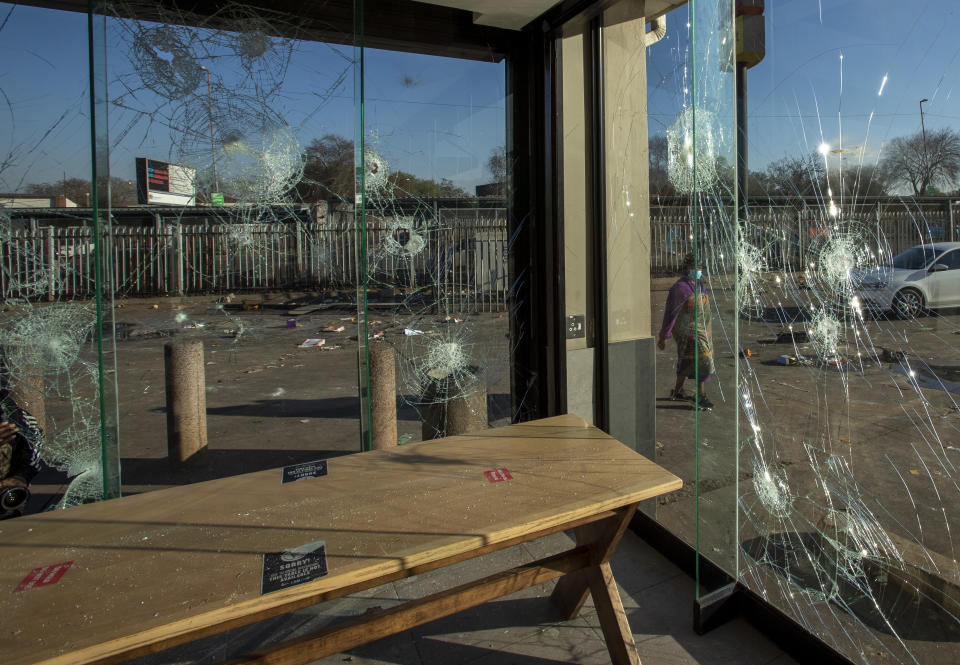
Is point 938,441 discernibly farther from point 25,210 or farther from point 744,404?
point 25,210

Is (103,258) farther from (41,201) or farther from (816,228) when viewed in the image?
(816,228)

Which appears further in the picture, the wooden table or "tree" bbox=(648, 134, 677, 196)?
"tree" bbox=(648, 134, 677, 196)

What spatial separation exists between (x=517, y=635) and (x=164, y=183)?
2.29 metres

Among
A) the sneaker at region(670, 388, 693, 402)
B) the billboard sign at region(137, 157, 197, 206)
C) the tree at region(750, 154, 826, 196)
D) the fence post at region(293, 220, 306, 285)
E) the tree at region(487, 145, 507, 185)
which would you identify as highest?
the tree at region(487, 145, 507, 185)

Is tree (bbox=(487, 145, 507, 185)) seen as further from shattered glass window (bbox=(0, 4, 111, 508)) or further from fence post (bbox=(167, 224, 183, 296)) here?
shattered glass window (bbox=(0, 4, 111, 508))

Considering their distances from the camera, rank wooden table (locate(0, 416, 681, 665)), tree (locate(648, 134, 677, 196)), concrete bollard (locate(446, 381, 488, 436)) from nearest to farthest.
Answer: wooden table (locate(0, 416, 681, 665)), tree (locate(648, 134, 677, 196)), concrete bollard (locate(446, 381, 488, 436))

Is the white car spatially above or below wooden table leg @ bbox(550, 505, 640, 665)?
above

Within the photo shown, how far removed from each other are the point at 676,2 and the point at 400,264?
5.76ft

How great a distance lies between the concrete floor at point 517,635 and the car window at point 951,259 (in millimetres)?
1437

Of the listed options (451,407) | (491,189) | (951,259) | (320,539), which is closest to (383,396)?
(451,407)

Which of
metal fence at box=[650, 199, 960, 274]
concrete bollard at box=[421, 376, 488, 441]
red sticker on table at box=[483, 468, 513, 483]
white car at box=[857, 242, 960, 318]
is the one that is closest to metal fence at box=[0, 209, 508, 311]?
concrete bollard at box=[421, 376, 488, 441]

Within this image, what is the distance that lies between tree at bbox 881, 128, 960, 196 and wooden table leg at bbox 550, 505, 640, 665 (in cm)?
116

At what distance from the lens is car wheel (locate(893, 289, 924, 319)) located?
1.34m

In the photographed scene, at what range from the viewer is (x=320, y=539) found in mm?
1388
